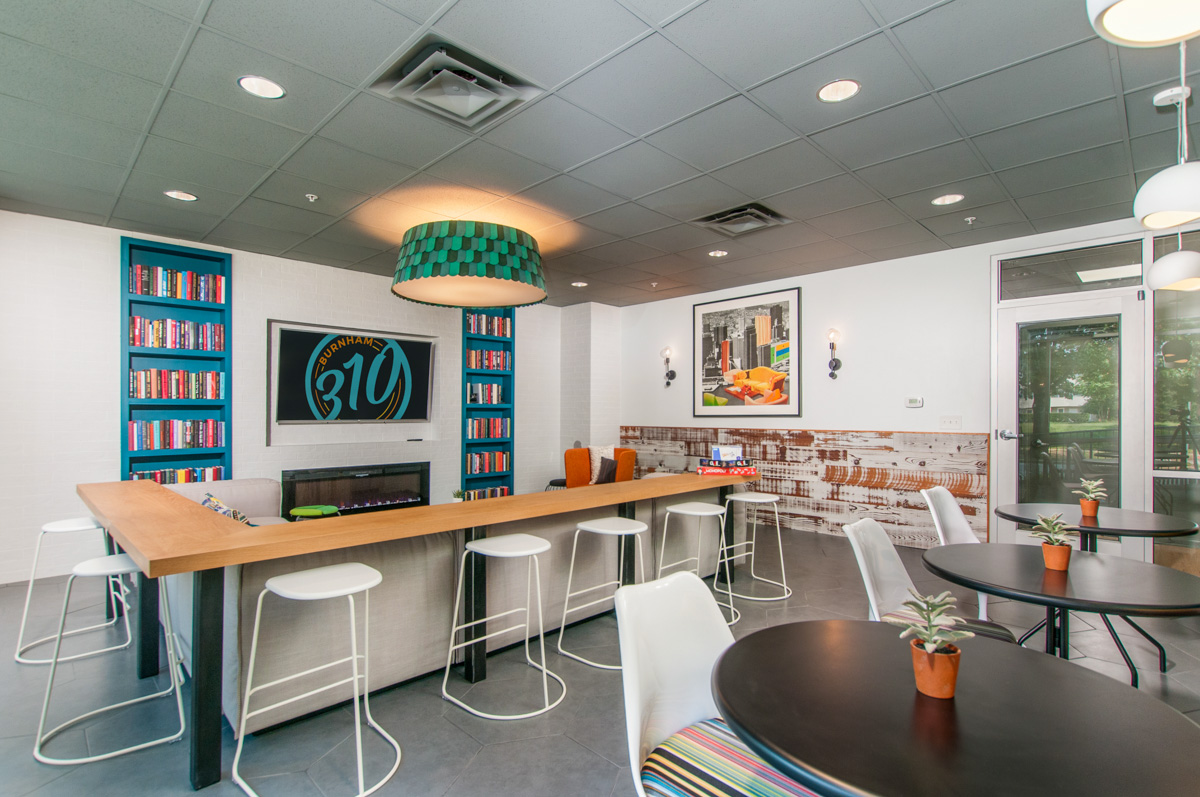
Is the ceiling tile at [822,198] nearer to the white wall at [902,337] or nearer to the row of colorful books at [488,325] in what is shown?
the white wall at [902,337]

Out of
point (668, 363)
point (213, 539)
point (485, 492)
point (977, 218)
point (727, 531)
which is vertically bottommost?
point (485, 492)

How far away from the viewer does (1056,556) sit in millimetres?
2184

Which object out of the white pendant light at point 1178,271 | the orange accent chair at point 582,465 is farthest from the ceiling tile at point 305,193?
the white pendant light at point 1178,271

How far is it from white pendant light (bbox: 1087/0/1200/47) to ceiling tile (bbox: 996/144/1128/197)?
2.69 metres

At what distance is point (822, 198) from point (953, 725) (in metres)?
4.01

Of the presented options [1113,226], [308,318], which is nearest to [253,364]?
[308,318]

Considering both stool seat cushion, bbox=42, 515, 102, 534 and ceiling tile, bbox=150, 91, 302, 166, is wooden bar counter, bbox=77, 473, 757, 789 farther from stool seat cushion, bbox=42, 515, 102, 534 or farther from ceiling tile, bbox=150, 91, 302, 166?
ceiling tile, bbox=150, 91, 302, 166

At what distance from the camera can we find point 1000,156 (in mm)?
3611

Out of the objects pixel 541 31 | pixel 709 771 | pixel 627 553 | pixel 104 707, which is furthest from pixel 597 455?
pixel 709 771

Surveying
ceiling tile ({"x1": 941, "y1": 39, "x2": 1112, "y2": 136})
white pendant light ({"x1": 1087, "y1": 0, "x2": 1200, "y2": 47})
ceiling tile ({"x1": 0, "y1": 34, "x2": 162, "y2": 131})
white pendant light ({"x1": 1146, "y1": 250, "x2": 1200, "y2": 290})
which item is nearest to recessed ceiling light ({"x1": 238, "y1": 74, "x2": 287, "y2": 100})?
ceiling tile ({"x1": 0, "y1": 34, "x2": 162, "y2": 131})

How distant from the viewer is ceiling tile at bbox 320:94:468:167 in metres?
3.07

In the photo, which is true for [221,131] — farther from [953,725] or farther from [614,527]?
[953,725]

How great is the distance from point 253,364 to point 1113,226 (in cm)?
791

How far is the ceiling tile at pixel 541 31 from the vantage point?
2340 millimetres
